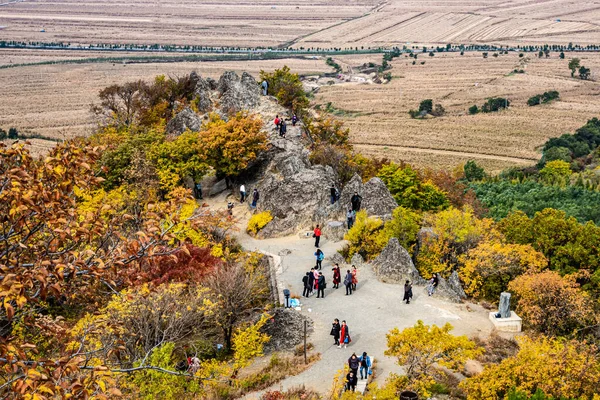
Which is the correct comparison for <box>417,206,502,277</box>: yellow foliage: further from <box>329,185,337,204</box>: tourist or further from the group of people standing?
<box>329,185,337,204</box>: tourist

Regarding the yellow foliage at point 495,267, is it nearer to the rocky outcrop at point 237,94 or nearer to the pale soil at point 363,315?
the pale soil at point 363,315

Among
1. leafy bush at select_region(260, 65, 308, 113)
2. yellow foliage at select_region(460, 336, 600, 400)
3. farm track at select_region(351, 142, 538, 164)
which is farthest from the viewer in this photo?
farm track at select_region(351, 142, 538, 164)

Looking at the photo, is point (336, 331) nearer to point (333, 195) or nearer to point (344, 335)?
point (344, 335)

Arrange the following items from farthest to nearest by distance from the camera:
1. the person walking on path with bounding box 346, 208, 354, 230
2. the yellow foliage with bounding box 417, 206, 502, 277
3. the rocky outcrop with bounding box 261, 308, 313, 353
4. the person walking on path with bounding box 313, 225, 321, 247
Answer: the person walking on path with bounding box 346, 208, 354, 230
the person walking on path with bounding box 313, 225, 321, 247
the yellow foliage with bounding box 417, 206, 502, 277
the rocky outcrop with bounding box 261, 308, 313, 353

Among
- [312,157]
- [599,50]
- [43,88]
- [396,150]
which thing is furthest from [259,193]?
[599,50]

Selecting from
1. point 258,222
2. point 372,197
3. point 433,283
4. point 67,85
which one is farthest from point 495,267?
point 67,85

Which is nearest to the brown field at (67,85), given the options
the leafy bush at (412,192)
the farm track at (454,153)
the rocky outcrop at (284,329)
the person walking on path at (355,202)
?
the farm track at (454,153)

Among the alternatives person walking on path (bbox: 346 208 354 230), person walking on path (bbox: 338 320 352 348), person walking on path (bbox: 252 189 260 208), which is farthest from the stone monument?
person walking on path (bbox: 252 189 260 208)
